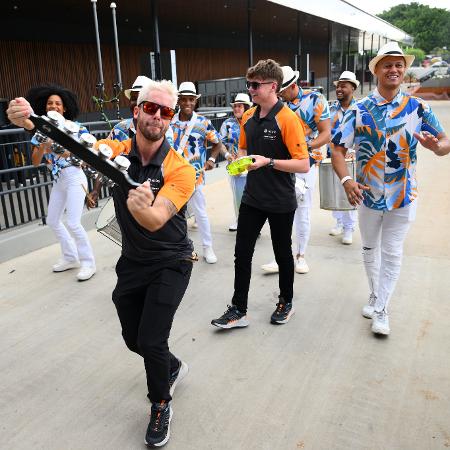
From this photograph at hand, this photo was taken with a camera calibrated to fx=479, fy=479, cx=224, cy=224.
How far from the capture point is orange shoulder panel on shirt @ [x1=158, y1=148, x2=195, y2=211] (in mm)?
2291

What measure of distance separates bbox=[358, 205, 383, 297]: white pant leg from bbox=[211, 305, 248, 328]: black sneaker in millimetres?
1083

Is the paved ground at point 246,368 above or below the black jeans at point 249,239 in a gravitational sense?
below

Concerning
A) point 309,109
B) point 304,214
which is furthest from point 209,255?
point 309,109

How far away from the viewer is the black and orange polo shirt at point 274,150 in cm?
355

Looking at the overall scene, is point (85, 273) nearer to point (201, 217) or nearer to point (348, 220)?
point (201, 217)

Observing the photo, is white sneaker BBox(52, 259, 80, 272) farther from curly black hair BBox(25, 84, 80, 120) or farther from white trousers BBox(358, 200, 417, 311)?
white trousers BBox(358, 200, 417, 311)

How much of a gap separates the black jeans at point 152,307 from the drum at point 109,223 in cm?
129

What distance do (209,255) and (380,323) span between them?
7.33 feet

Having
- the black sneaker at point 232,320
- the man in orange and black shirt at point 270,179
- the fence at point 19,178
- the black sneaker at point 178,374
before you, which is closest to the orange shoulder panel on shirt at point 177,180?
the man in orange and black shirt at point 270,179

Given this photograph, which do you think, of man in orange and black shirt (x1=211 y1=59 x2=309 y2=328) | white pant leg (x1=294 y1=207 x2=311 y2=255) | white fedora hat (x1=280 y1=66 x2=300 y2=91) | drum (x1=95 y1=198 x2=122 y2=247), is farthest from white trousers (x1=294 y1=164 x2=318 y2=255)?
drum (x1=95 y1=198 x2=122 y2=247)

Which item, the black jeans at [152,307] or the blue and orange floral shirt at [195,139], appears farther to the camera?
the blue and orange floral shirt at [195,139]

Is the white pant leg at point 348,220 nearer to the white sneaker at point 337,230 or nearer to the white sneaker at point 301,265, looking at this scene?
the white sneaker at point 337,230

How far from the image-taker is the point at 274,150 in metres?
3.62

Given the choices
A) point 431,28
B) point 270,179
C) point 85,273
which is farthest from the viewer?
point 431,28
